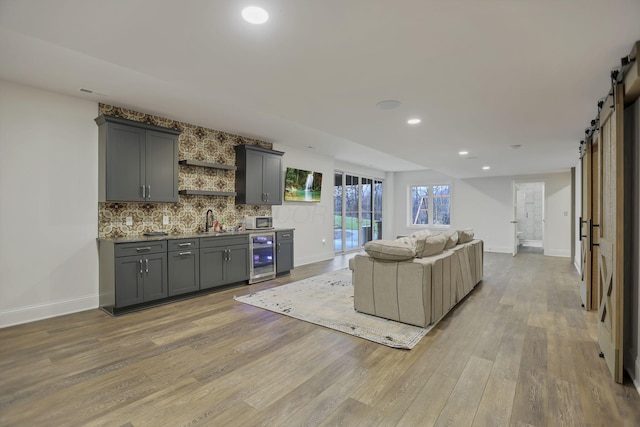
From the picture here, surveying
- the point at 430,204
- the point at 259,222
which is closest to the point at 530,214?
the point at 430,204

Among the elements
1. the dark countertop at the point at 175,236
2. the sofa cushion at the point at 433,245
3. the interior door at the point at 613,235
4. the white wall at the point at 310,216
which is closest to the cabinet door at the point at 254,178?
the dark countertop at the point at 175,236

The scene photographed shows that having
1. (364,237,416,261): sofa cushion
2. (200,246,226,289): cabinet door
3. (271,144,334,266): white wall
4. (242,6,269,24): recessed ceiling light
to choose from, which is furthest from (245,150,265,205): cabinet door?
(242,6,269,24): recessed ceiling light

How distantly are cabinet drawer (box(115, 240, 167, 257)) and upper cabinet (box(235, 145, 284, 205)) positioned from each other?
1.74 meters

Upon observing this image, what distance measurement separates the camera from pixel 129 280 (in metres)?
3.79

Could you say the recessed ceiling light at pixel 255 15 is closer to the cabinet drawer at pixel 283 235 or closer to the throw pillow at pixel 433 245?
the throw pillow at pixel 433 245

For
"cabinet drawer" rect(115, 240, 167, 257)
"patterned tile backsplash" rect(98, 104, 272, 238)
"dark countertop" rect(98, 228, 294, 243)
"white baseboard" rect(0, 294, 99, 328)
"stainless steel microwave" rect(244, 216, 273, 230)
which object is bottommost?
"white baseboard" rect(0, 294, 99, 328)

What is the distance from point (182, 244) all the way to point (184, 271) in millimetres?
376

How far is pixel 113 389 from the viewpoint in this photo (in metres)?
2.20

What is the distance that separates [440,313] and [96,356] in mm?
3398

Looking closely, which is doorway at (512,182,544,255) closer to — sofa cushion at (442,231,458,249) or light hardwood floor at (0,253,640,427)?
sofa cushion at (442,231,458,249)

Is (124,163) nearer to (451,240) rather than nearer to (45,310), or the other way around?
(45,310)

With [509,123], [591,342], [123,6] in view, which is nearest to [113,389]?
[123,6]

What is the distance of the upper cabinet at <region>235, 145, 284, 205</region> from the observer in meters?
5.52

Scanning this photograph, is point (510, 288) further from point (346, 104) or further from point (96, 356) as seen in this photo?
point (96, 356)
